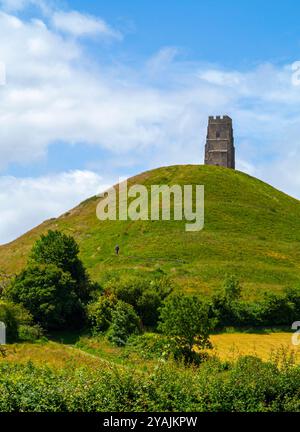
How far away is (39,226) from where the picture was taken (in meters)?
102

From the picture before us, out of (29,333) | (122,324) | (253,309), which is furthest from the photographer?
(253,309)

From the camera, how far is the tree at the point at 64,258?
54287mm

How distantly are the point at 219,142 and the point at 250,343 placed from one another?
7246cm

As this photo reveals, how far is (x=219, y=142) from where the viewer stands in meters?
114

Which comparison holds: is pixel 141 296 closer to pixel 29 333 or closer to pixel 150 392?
pixel 29 333

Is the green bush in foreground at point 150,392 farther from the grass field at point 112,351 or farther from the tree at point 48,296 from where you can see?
the tree at point 48,296

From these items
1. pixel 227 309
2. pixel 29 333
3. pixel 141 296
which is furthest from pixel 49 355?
pixel 227 309

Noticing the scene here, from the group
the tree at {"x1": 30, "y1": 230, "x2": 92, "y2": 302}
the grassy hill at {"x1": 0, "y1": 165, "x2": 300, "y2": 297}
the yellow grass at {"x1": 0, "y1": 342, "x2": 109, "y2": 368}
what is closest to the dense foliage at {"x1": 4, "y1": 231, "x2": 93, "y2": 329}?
the tree at {"x1": 30, "y1": 230, "x2": 92, "y2": 302}

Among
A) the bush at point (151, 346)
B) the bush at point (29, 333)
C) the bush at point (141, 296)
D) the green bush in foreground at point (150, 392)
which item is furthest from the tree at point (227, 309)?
the green bush in foreground at point (150, 392)

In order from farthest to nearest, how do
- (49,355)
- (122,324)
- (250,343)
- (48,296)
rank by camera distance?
(48,296) < (250,343) < (122,324) < (49,355)

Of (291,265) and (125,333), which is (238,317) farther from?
(291,265)

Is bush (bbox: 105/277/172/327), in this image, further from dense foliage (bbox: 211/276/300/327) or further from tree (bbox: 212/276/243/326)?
dense foliage (bbox: 211/276/300/327)

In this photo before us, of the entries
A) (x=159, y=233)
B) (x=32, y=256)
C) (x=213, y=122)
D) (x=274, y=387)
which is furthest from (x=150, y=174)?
(x=274, y=387)

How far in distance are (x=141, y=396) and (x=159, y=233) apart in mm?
60081
